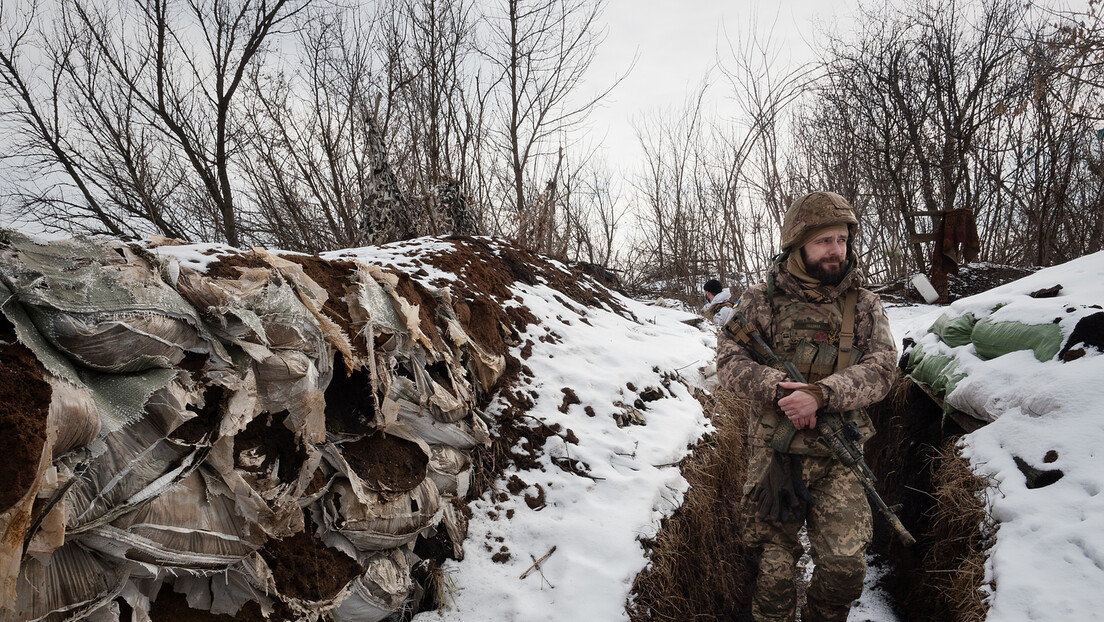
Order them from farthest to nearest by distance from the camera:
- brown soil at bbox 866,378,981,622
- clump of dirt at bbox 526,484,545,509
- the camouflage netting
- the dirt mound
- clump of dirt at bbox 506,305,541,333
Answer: clump of dirt at bbox 506,305,541,333 → clump of dirt at bbox 526,484,545,509 → brown soil at bbox 866,378,981,622 → the dirt mound → the camouflage netting

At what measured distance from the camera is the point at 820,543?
7.52 ft

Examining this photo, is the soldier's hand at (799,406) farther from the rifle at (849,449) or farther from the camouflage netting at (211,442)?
the camouflage netting at (211,442)

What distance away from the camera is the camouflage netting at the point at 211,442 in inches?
49.9

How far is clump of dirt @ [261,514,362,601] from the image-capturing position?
68.6 inches

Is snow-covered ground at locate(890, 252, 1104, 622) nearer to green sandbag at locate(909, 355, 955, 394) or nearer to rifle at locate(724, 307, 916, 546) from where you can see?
green sandbag at locate(909, 355, 955, 394)

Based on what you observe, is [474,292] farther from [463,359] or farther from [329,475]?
[329,475]

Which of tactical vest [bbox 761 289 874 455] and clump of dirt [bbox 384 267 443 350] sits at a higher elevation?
clump of dirt [bbox 384 267 443 350]

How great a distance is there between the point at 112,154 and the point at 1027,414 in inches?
489

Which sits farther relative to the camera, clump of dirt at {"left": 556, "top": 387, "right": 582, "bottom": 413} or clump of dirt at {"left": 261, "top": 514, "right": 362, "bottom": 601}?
clump of dirt at {"left": 556, "top": 387, "right": 582, "bottom": 413}

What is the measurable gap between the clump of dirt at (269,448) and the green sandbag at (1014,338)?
Answer: 3367 millimetres

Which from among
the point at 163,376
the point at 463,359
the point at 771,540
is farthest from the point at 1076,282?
the point at 163,376

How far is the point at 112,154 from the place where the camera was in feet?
30.5

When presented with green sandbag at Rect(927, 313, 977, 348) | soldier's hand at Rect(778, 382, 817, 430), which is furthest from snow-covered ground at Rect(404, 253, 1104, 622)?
soldier's hand at Rect(778, 382, 817, 430)

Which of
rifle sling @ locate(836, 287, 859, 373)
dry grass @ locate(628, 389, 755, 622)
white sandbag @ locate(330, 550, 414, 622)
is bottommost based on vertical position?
dry grass @ locate(628, 389, 755, 622)
